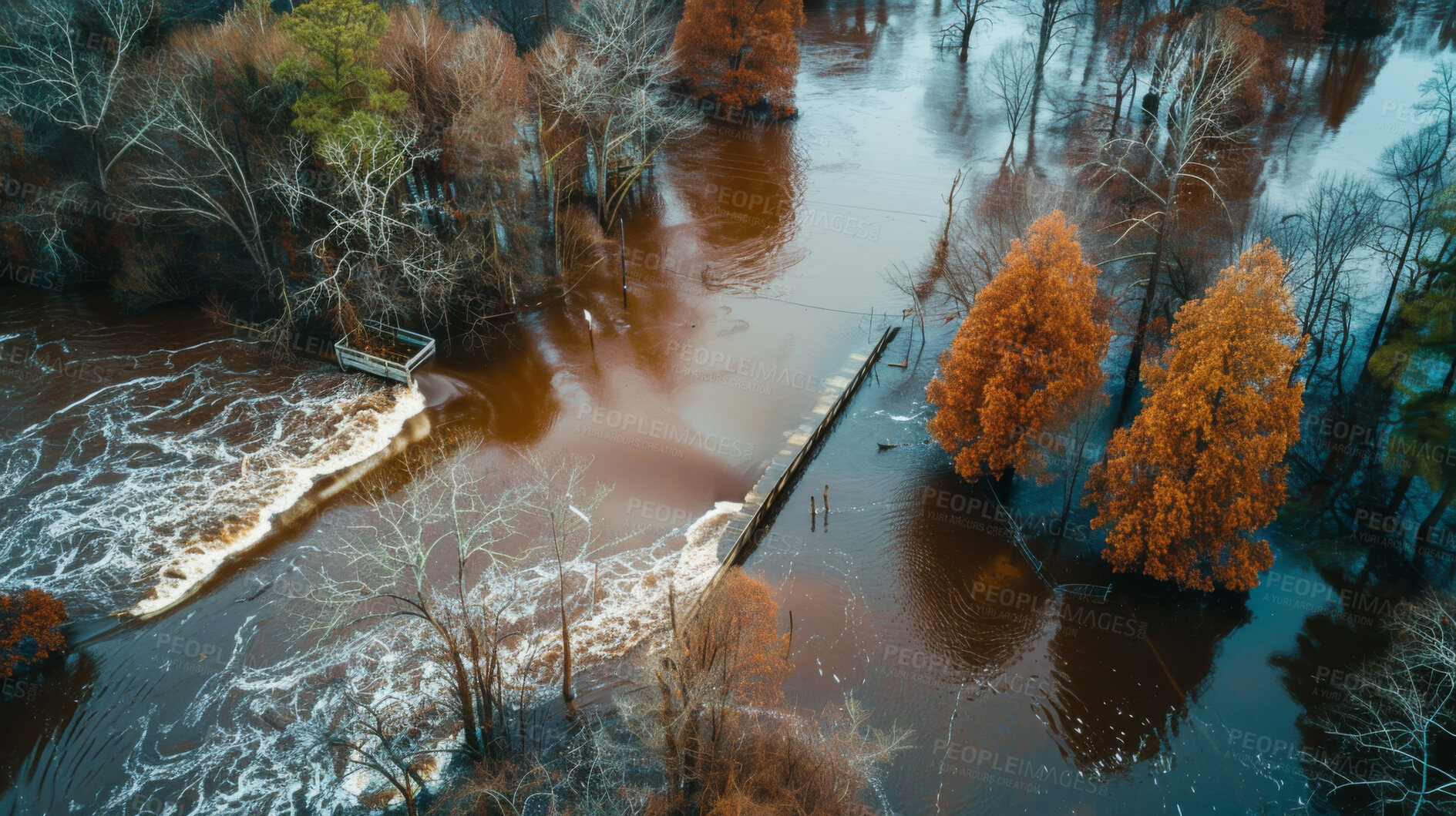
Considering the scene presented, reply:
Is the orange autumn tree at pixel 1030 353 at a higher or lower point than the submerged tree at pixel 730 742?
higher

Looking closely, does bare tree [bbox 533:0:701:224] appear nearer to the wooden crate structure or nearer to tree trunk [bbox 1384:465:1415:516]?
the wooden crate structure

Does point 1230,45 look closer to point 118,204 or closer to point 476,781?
point 476,781

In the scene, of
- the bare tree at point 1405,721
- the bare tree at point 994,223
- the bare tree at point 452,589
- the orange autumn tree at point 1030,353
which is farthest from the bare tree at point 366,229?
the bare tree at point 1405,721

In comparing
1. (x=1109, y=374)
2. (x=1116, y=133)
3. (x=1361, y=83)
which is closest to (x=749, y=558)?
(x=1109, y=374)

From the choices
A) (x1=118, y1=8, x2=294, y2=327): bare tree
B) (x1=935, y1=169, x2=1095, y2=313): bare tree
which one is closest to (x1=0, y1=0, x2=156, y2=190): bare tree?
(x1=118, y1=8, x2=294, y2=327): bare tree

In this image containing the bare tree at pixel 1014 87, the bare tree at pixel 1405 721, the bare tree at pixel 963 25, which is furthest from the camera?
the bare tree at pixel 963 25

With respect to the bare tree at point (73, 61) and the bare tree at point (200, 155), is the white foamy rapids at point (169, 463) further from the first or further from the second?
the bare tree at point (73, 61)
